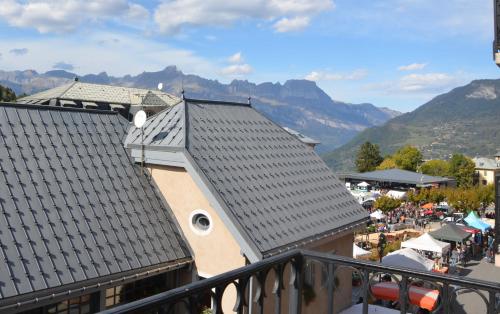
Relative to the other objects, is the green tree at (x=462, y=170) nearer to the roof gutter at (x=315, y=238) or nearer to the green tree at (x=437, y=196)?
the green tree at (x=437, y=196)

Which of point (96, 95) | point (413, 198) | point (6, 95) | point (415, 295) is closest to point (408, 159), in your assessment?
point (413, 198)

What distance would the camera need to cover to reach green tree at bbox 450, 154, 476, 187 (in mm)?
96750

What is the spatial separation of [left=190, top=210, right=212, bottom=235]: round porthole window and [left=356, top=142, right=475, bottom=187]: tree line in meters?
89.0

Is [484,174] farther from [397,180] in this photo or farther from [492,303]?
[492,303]

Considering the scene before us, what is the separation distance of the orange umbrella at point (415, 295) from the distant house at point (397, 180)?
5679 cm

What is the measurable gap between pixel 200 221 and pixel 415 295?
300 inches

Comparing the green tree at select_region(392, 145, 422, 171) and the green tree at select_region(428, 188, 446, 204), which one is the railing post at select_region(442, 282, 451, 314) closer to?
the green tree at select_region(428, 188, 446, 204)

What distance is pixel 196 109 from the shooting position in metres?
14.1

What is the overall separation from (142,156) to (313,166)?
581 cm

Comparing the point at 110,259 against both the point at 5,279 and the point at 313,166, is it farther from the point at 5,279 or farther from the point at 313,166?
the point at 313,166

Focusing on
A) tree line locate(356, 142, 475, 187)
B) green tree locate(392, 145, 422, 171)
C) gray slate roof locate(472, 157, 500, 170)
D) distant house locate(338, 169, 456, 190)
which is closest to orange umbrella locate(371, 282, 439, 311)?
distant house locate(338, 169, 456, 190)

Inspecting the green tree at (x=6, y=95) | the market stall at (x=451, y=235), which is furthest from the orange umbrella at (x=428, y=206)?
A: the green tree at (x=6, y=95)

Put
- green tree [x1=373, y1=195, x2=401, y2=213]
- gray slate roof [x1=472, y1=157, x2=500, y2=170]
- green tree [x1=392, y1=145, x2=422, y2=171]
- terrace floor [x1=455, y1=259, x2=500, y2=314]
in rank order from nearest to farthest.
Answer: terrace floor [x1=455, y1=259, x2=500, y2=314], green tree [x1=373, y1=195, x2=401, y2=213], green tree [x1=392, y1=145, x2=422, y2=171], gray slate roof [x1=472, y1=157, x2=500, y2=170]

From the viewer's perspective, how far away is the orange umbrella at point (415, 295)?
1384 cm
